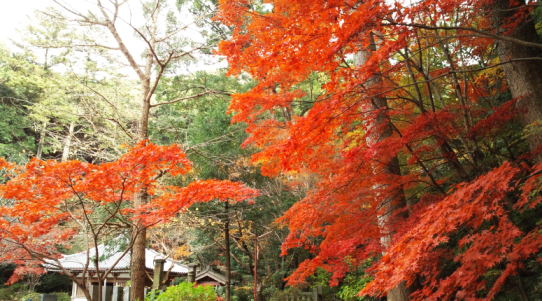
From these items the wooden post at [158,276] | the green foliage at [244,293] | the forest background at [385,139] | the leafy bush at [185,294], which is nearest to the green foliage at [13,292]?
the forest background at [385,139]

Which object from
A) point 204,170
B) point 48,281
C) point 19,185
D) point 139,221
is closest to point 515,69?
point 139,221

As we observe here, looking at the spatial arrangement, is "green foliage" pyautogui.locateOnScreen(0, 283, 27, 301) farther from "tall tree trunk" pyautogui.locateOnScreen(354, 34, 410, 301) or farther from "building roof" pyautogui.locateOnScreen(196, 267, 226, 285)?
"tall tree trunk" pyautogui.locateOnScreen(354, 34, 410, 301)

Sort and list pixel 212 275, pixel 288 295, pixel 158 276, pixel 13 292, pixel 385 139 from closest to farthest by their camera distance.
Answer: pixel 385 139
pixel 158 276
pixel 288 295
pixel 212 275
pixel 13 292

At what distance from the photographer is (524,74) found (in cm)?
415

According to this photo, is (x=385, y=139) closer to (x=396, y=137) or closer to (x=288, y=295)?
(x=396, y=137)

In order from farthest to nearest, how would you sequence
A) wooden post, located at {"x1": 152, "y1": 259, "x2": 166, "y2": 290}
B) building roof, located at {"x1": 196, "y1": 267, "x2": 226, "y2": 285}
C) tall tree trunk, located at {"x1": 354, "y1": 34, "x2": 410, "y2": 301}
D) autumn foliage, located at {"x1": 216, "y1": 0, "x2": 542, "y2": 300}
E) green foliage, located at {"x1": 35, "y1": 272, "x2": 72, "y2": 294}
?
green foliage, located at {"x1": 35, "y1": 272, "x2": 72, "y2": 294} < building roof, located at {"x1": 196, "y1": 267, "x2": 226, "y2": 285} < wooden post, located at {"x1": 152, "y1": 259, "x2": 166, "y2": 290} < tall tree trunk, located at {"x1": 354, "y1": 34, "x2": 410, "y2": 301} < autumn foliage, located at {"x1": 216, "y1": 0, "x2": 542, "y2": 300}

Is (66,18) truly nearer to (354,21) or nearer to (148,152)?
(148,152)

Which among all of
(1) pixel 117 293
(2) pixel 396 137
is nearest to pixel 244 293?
(1) pixel 117 293

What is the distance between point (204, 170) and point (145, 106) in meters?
2.96

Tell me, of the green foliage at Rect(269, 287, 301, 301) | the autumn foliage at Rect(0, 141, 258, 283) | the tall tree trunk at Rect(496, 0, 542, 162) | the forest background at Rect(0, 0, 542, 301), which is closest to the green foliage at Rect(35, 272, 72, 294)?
the forest background at Rect(0, 0, 542, 301)

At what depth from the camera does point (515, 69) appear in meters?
4.20

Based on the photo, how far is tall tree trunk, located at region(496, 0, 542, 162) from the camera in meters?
4.01

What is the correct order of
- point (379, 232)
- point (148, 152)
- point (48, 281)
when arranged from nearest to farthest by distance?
point (379, 232) → point (148, 152) → point (48, 281)

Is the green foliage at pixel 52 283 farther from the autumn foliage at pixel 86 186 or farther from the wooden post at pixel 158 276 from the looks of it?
the autumn foliage at pixel 86 186
